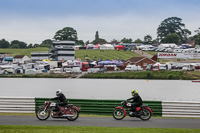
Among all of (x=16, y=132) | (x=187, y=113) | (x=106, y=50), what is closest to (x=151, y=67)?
(x=106, y=50)

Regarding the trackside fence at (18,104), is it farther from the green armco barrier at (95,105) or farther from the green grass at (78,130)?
the green grass at (78,130)

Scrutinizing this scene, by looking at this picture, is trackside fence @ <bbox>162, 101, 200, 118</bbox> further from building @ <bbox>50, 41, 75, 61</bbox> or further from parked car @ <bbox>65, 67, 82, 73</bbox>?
building @ <bbox>50, 41, 75, 61</bbox>

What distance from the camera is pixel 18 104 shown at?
23.4 meters

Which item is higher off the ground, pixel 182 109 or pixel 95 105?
pixel 95 105

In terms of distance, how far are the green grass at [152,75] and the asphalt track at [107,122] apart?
6978 cm

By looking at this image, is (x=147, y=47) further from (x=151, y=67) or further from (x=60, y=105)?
(x=60, y=105)

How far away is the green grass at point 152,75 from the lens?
296ft

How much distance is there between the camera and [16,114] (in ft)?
77.1

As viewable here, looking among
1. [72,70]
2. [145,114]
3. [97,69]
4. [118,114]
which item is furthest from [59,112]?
[72,70]

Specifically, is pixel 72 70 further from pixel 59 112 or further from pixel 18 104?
pixel 59 112

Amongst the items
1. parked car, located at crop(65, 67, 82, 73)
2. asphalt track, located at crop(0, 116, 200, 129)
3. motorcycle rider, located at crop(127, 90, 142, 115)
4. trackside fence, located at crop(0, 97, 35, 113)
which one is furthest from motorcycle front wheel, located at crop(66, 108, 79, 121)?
parked car, located at crop(65, 67, 82, 73)

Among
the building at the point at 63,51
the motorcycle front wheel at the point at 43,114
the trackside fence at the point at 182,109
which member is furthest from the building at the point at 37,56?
the motorcycle front wheel at the point at 43,114

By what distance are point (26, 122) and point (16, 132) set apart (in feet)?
11.0

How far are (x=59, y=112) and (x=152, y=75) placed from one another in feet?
243
